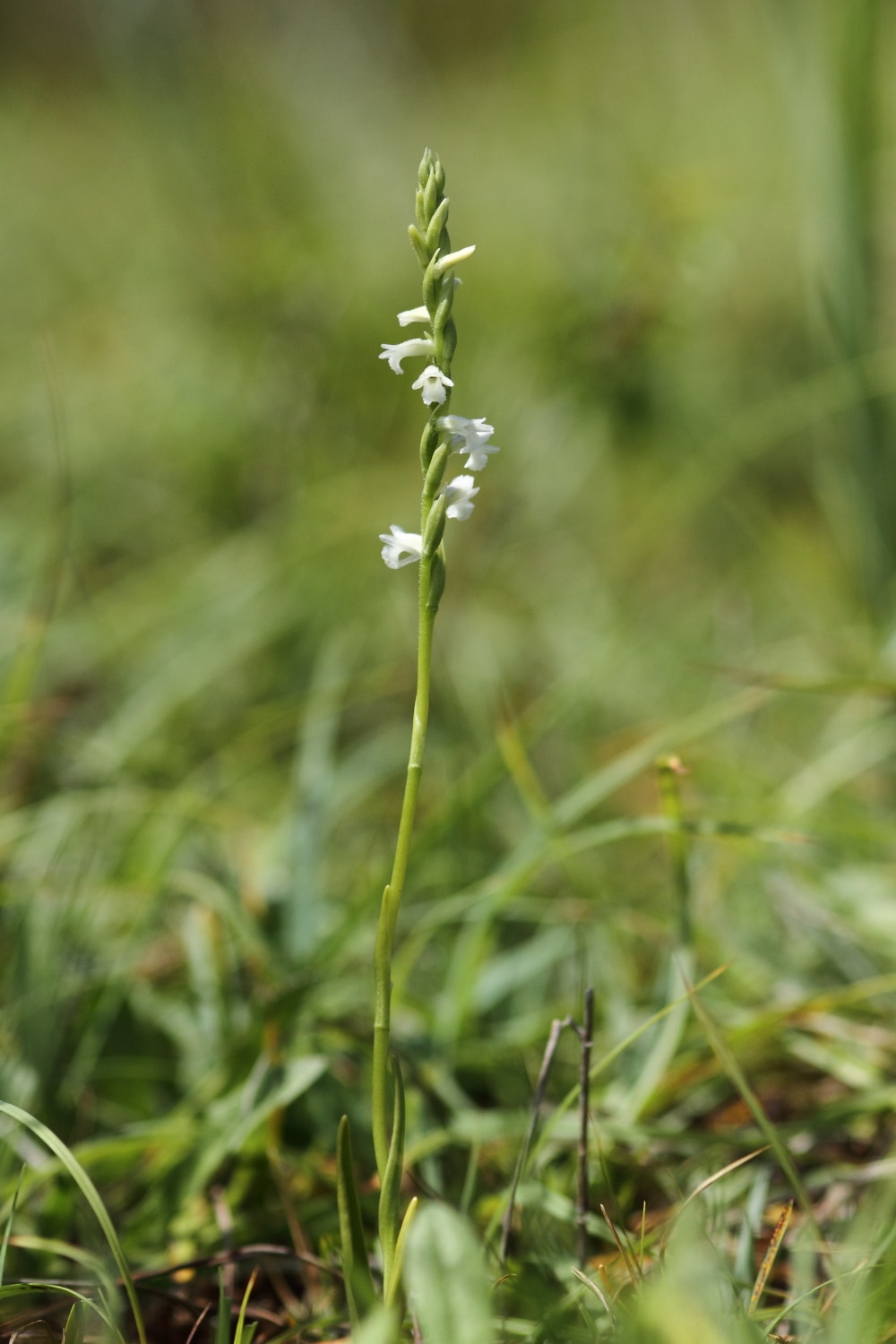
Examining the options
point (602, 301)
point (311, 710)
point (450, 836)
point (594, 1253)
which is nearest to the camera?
point (594, 1253)

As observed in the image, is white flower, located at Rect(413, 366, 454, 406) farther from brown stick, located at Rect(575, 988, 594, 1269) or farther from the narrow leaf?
the narrow leaf

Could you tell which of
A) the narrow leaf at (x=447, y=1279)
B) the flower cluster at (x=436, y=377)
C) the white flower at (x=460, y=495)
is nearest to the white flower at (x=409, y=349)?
the flower cluster at (x=436, y=377)

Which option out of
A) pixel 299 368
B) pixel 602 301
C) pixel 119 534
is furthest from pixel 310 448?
pixel 602 301

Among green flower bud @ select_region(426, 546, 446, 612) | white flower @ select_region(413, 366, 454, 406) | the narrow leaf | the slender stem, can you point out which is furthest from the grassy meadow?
white flower @ select_region(413, 366, 454, 406)

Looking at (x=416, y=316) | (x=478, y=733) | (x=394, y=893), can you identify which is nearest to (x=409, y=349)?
(x=416, y=316)

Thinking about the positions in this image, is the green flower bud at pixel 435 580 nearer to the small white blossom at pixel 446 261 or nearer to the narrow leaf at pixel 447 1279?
the small white blossom at pixel 446 261

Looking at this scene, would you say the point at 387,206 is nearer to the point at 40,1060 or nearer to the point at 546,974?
the point at 546,974

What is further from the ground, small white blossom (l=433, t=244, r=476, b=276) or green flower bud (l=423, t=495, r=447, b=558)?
small white blossom (l=433, t=244, r=476, b=276)
